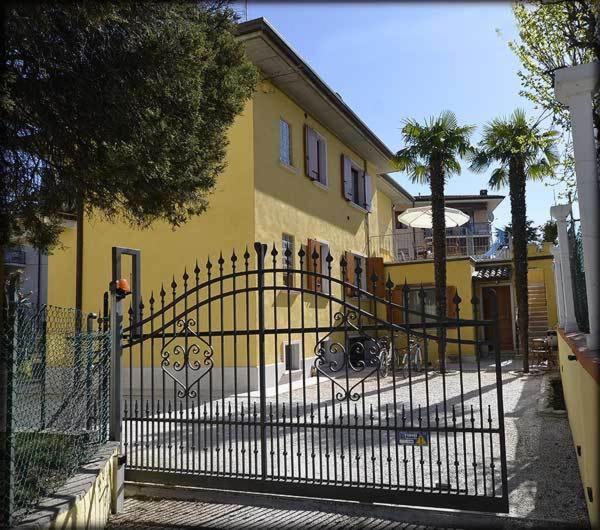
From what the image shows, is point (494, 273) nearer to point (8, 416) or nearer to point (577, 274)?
point (577, 274)

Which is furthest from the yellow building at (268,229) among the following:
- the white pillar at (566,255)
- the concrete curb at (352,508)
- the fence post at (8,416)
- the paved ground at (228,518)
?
the fence post at (8,416)

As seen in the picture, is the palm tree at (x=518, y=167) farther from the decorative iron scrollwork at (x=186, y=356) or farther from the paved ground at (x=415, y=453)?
the decorative iron scrollwork at (x=186, y=356)

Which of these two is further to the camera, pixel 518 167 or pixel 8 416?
pixel 518 167

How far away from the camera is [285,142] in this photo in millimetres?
14648

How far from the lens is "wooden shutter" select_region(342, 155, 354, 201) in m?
18.1

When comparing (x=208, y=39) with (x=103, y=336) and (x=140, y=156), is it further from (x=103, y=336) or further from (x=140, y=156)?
(x=103, y=336)

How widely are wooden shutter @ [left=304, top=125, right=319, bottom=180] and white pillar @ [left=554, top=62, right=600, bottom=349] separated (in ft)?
38.0

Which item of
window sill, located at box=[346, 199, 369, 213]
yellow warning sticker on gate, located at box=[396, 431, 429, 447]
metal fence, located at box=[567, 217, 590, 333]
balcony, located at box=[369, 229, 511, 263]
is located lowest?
yellow warning sticker on gate, located at box=[396, 431, 429, 447]

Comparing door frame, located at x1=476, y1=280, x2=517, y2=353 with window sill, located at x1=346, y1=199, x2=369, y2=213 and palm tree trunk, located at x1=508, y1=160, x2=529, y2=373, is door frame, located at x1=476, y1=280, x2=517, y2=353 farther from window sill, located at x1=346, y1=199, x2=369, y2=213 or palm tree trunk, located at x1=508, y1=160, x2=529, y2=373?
palm tree trunk, located at x1=508, y1=160, x2=529, y2=373

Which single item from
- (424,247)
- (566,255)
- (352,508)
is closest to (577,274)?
(566,255)

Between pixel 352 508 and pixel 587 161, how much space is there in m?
3.23

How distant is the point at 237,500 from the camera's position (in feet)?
17.1

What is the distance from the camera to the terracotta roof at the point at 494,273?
19.5m

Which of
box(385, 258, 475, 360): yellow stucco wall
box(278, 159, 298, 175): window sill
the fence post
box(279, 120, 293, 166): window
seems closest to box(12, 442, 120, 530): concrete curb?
the fence post
